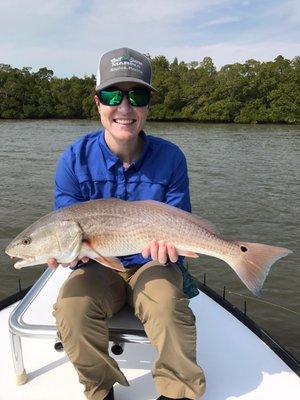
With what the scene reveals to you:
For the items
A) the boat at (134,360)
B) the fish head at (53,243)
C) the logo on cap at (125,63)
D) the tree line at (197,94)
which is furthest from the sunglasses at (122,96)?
the tree line at (197,94)

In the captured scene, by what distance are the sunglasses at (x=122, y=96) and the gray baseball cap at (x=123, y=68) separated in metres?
0.05

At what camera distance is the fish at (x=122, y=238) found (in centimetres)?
259

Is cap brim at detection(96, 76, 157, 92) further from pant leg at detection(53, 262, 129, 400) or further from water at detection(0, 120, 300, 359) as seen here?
water at detection(0, 120, 300, 359)

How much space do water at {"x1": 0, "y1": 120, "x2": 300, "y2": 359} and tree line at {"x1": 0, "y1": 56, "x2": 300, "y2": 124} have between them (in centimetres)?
2908

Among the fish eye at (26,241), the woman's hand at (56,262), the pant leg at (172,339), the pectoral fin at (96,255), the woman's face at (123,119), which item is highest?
the woman's face at (123,119)

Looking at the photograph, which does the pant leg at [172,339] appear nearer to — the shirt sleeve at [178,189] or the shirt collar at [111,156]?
the shirt sleeve at [178,189]

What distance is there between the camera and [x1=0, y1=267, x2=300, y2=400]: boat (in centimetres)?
272

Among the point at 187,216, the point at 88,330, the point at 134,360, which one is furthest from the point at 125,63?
the point at 134,360

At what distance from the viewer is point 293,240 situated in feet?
29.7

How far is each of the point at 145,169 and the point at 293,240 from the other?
6.77m

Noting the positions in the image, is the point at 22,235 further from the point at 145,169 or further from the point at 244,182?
the point at 244,182

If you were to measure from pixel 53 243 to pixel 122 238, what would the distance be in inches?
15.7

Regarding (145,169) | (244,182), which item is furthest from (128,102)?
(244,182)

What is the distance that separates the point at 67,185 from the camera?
2992 millimetres
